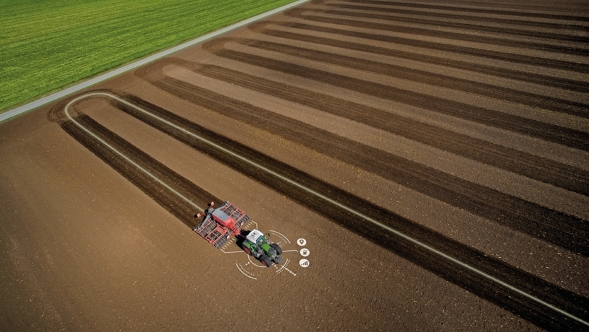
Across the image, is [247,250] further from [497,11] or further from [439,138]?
[497,11]

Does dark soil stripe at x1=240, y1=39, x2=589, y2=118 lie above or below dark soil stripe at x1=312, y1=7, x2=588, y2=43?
below

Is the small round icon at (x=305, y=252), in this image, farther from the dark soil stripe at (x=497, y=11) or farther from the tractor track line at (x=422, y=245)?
the dark soil stripe at (x=497, y=11)

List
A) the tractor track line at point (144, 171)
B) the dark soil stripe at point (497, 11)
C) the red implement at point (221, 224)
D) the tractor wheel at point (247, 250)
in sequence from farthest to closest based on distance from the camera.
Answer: the dark soil stripe at point (497, 11)
the tractor track line at point (144, 171)
the red implement at point (221, 224)
the tractor wheel at point (247, 250)

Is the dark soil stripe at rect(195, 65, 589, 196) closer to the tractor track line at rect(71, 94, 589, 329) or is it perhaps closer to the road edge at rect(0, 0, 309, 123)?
A: the tractor track line at rect(71, 94, 589, 329)

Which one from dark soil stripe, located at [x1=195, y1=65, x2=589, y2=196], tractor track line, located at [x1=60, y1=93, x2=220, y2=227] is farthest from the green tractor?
dark soil stripe, located at [x1=195, y1=65, x2=589, y2=196]

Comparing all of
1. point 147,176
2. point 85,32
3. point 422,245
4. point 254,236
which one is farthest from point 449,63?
point 85,32

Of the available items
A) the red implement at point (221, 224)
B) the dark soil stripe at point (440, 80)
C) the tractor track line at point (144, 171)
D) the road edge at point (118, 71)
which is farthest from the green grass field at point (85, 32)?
the red implement at point (221, 224)

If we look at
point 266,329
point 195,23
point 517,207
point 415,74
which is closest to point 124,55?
point 195,23
